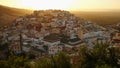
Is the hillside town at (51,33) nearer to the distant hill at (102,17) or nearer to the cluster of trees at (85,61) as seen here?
the distant hill at (102,17)

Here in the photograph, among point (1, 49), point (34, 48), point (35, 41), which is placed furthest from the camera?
→ point (35, 41)

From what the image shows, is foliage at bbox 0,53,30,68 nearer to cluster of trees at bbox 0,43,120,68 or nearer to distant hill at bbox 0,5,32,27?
cluster of trees at bbox 0,43,120,68

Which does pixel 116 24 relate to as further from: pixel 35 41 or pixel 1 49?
pixel 1 49

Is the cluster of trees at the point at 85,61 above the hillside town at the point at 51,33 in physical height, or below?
above

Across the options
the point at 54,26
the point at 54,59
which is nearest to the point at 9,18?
the point at 54,26

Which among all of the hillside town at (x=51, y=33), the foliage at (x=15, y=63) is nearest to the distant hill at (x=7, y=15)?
the hillside town at (x=51, y=33)

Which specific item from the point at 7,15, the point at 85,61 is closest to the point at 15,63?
the point at 85,61
